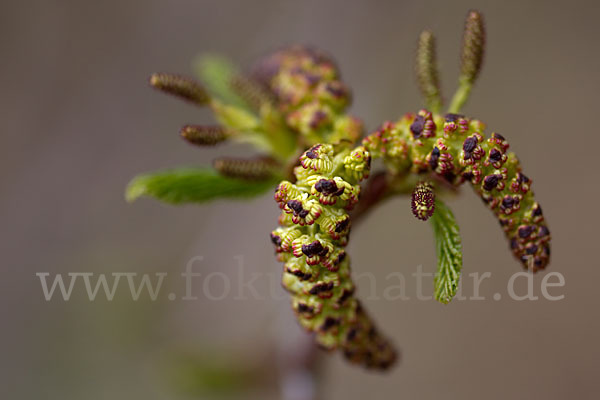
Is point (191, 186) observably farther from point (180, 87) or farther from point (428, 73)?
point (428, 73)

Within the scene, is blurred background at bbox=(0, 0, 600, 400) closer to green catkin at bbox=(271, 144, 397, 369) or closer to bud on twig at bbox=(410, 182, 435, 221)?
green catkin at bbox=(271, 144, 397, 369)

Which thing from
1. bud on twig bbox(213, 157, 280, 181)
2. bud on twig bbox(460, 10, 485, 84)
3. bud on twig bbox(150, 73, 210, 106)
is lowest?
bud on twig bbox(213, 157, 280, 181)

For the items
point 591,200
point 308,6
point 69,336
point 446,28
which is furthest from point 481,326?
point 69,336

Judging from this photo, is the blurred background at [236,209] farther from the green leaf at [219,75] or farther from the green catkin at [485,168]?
the green catkin at [485,168]

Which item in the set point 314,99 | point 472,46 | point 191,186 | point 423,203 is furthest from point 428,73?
point 191,186

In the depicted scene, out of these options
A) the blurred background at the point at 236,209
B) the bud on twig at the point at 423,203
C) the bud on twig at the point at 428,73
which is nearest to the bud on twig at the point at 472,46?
the bud on twig at the point at 428,73

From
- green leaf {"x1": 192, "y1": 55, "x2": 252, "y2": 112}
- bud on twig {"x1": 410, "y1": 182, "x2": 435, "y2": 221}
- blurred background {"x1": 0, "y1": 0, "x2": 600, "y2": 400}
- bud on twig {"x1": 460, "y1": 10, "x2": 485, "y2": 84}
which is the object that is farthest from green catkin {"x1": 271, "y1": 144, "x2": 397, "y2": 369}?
blurred background {"x1": 0, "y1": 0, "x2": 600, "y2": 400}
